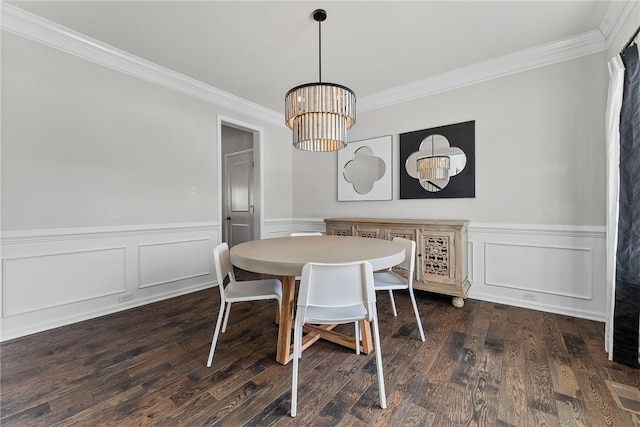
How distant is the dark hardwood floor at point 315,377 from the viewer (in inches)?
52.7

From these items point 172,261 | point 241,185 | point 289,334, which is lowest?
point 289,334

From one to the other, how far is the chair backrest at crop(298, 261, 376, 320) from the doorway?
2.88 meters

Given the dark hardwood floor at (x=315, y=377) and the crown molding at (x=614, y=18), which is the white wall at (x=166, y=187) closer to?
the crown molding at (x=614, y=18)

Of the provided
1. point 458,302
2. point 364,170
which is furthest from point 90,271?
point 458,302

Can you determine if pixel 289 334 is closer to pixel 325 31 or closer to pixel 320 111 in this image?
pixel 320 111

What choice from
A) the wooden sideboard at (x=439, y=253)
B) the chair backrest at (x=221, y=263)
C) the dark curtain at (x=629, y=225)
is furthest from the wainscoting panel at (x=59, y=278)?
the dark curtain at (x=629, y=225)

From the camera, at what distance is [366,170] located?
148 inches

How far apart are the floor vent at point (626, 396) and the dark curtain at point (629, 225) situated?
0.32 m

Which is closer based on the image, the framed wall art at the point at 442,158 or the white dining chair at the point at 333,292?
the white dining chair at the point at 333,292

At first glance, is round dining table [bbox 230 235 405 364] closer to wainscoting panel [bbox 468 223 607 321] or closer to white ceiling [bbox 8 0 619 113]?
wainscoting panel [bbox 468 223 607 321]

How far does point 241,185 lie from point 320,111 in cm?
323

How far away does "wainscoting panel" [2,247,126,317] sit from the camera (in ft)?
7.04

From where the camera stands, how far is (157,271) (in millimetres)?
A: 2971

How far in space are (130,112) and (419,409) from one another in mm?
3435
